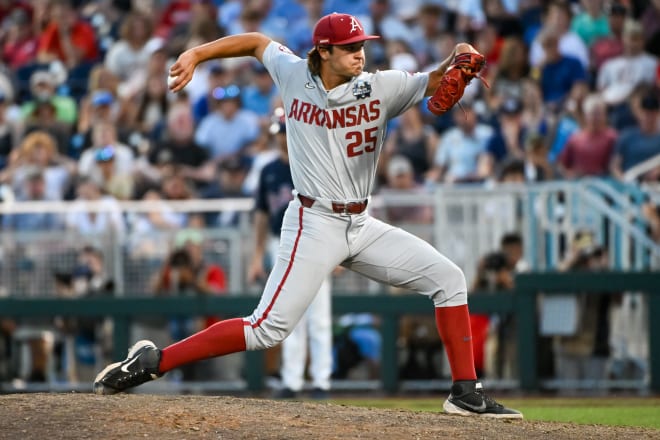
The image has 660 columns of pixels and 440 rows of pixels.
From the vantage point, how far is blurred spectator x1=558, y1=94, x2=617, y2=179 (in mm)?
13703

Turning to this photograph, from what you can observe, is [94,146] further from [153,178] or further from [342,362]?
Result: [342,362]

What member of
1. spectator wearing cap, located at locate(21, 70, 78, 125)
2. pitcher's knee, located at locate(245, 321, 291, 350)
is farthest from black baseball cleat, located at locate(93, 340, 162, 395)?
spectator wearing cap, located at locate(21, 70, 78, 125)

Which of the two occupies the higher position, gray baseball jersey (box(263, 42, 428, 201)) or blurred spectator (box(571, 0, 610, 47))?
blurred spectator (box(571, 0, 610, 47))

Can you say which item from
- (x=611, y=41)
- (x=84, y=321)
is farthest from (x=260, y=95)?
(x=611, y=41)

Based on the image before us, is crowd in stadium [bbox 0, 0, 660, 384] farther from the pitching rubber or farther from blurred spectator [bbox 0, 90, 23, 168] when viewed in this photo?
the pitching rubber

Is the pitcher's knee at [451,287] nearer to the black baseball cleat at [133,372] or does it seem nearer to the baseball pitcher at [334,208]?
the baseball pitcher at [334,208]

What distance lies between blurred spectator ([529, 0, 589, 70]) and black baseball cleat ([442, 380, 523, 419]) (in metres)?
8.13

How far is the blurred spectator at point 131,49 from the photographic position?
693 inches

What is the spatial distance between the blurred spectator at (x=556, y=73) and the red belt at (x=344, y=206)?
7.91 metres

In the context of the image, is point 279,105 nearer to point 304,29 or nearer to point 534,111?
point 534,111

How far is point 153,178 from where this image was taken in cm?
1499

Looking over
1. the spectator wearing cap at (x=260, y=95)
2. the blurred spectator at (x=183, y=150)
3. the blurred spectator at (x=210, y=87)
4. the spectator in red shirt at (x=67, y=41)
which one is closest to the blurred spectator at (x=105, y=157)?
the blurred spectator at (x=183, y=150)

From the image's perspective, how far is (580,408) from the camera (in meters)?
10.1

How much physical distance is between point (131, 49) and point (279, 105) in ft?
17.7
